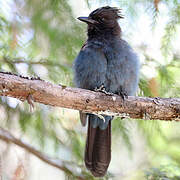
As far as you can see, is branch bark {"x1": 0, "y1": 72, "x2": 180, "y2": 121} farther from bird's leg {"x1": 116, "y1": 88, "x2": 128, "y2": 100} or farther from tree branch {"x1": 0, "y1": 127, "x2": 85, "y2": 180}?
tree branch {"x1": 0, "y1": 127, "x2": 85, "y2": 180}

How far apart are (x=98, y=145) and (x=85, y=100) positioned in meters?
1.43

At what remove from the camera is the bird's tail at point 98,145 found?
429 centimetres

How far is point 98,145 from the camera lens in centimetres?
446

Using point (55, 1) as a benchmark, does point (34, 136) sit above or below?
below

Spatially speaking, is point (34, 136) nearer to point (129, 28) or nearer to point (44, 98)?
point (44, 98)

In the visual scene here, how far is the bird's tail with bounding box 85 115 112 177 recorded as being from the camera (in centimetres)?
429

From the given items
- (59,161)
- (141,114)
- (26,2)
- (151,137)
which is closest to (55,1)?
(26,2)

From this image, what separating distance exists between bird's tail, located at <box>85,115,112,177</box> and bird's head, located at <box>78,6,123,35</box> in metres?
1.15

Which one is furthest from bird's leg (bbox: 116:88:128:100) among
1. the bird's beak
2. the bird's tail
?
the bird's beak

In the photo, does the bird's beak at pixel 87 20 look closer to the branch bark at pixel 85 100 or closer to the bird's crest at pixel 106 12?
the bird's crest at pixel 106 12

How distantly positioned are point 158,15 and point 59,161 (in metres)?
1.89

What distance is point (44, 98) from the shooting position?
300 cm

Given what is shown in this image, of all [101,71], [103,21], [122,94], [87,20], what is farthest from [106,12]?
[122,94]

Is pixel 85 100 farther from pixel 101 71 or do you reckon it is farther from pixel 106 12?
pixel 106 12
